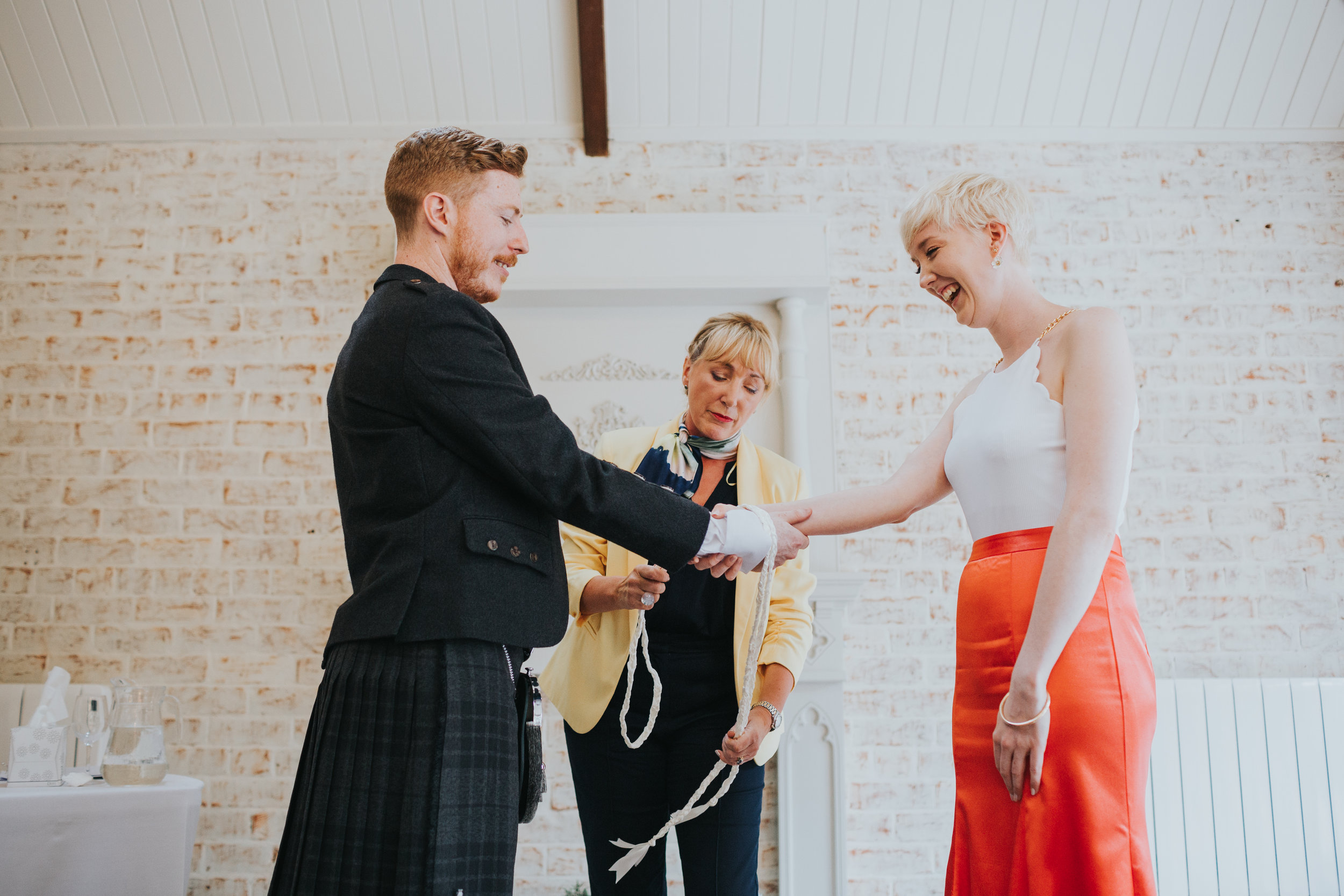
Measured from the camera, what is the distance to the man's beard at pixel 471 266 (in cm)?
150

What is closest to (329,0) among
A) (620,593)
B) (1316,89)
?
(620,593)

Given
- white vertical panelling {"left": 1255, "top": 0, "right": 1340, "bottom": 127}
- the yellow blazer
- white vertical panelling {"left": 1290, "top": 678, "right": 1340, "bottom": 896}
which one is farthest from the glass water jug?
white vertical panelling {"left": 1255, "top": 0, "right": 1340, "bottom": 127}

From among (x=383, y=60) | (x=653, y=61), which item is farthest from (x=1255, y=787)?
(x=383, y=60)

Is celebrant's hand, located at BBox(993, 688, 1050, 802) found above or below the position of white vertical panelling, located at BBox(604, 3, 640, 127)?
below

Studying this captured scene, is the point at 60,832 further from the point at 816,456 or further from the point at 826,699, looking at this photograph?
the point at 816,456

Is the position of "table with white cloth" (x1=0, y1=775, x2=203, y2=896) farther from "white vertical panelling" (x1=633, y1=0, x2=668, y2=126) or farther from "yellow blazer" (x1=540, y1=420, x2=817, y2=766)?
"white vertical panelling" (x1=633, y1=0, x2=668, y2=126)

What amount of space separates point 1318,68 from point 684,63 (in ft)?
8.00

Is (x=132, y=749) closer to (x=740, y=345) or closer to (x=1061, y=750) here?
(x=740, y=345)

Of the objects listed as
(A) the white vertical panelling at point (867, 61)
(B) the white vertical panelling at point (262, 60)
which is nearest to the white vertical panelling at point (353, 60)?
(B) the white vertical panelling at point (262, 60)

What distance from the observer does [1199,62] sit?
364 cm

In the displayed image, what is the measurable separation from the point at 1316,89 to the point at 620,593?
11.9 feet

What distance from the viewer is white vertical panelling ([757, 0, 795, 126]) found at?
11.4ft

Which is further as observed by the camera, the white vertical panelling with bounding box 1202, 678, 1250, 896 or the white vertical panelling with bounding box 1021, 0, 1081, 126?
the white vertical panelling with bounding box 1021, 0, 1081, 126

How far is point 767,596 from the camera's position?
1666 millimetres
